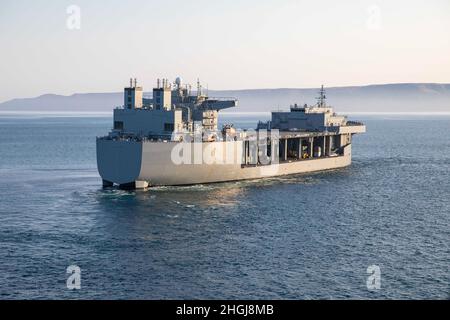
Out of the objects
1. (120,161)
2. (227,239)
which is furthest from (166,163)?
(227,239)

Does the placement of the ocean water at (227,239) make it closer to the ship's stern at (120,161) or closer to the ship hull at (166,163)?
the ship hull at (166,163)

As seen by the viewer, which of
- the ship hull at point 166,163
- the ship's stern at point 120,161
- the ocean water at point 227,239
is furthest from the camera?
the ship hull at point 166,163

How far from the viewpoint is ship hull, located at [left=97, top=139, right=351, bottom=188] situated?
5478 cm

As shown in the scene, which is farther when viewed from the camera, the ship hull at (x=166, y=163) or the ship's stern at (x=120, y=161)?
the ship hull at (x=166, y=163)

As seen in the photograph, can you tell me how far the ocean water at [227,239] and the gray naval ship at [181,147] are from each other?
160 centimetres

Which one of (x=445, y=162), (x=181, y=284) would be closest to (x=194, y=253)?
(x=181, y=284)

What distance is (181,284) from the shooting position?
30594 mm

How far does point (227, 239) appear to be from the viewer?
39188 mm

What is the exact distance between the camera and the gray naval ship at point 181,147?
55.6m

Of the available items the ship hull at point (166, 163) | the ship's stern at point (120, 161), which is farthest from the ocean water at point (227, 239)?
the ship's stern at point (120, 161)

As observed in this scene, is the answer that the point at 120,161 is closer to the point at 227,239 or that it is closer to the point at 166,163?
the point at 166,163

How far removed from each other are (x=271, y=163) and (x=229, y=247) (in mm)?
33200

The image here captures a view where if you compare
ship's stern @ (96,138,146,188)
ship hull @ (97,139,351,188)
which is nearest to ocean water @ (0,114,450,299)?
ship hull @ (97,139,351,188)

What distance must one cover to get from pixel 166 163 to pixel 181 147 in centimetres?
215
